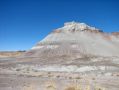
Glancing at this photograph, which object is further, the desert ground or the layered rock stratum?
the layered rock stratum

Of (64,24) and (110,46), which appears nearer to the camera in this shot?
(110,46)

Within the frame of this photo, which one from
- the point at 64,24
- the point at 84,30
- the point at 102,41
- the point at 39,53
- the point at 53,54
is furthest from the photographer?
the point at 64,24

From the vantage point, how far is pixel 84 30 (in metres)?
87.8

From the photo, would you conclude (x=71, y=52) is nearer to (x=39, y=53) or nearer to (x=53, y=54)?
(x=53, y=54)

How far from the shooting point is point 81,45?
76250 mm

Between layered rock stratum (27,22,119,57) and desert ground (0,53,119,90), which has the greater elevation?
layered rock stratum (27,22,119,57)

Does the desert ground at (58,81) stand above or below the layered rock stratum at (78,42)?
below

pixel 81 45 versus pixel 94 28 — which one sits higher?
pixel 94 28

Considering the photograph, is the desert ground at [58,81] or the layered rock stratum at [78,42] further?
the layered rock stratum at [78,42]

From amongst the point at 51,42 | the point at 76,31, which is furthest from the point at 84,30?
the point at 51,42

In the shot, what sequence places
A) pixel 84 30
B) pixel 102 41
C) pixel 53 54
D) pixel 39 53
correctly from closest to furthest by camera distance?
pixel 53 54 < pixel 39 53 < pixel 102 41 < pixel 84 30

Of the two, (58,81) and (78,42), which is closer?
(58,81)

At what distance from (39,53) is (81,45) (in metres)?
12.4

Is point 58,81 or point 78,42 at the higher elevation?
point 78,42
